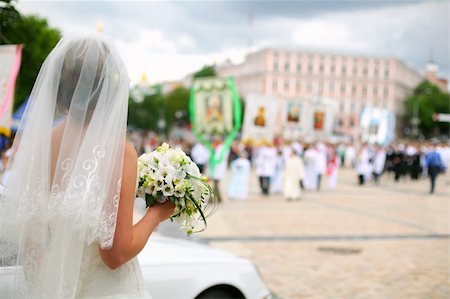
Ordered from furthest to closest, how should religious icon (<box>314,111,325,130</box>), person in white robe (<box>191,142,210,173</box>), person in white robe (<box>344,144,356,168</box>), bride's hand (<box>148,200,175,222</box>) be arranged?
person in white robe (<box>344,144,356,168</box>) < religious icon (<box>314,111,325,130</box>) < person in white robe (<box>191,142,210,173</box>) < bride's hand (<box>148,200,175,222</box>)

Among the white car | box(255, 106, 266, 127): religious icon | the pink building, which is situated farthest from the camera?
the pink building

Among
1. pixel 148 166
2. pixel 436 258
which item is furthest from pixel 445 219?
pixel 148 166

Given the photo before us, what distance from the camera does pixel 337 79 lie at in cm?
13225

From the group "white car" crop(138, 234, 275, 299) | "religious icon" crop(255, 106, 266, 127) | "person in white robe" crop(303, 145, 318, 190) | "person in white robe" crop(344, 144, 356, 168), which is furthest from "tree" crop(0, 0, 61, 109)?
"person in white robe" crop(344, 144, 356, 168)

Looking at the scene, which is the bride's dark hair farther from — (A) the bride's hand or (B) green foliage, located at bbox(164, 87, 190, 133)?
(B) green foliage, located at bbox(164, 87, 190, 133)

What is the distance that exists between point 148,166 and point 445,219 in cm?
1295

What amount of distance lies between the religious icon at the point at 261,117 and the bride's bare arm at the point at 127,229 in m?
30.4

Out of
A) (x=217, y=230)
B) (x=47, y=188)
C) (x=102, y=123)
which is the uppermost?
(x=102, y=123)

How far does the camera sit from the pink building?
13038 centimetres

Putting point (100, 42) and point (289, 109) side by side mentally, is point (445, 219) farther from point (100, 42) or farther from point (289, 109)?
point (289, 109)

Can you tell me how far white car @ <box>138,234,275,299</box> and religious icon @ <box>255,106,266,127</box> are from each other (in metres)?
28.0

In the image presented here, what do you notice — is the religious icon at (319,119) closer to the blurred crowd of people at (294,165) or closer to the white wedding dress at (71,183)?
the blurred crowd of people at (294,165)

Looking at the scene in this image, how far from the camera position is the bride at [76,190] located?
2.41 m

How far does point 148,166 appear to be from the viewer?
2.77 m
